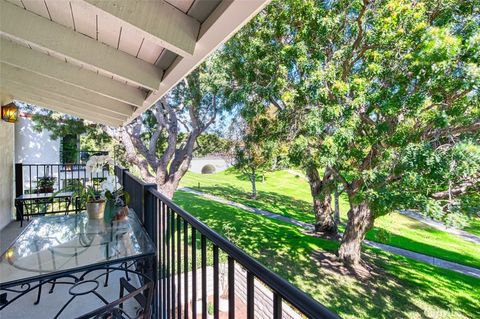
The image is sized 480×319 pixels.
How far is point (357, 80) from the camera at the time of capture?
14.1ft

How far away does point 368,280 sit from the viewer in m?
6.09

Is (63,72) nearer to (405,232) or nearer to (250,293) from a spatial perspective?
(250,293)

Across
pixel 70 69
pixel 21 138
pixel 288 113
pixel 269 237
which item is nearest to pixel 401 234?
pixel 269 237

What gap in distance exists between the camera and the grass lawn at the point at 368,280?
5093 millimetres

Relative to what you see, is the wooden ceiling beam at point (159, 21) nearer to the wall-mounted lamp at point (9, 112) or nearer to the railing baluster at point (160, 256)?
the railing baluster at point (160, 256)

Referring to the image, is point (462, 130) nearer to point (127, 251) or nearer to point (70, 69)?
point (127, 251)

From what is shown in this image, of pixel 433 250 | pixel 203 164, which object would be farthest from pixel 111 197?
pixel 203 164

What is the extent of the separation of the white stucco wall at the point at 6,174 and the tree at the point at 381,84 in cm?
419

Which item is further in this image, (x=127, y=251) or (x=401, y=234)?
(x=401, y=234)

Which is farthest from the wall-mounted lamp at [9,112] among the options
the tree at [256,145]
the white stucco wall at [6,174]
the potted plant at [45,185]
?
the tree at [256,145]

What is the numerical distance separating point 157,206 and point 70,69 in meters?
1.62

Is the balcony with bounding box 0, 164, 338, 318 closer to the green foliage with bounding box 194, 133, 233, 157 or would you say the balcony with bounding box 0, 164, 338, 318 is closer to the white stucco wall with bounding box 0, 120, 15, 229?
the white stucco wall with bounding box 0, 120, 15, 229

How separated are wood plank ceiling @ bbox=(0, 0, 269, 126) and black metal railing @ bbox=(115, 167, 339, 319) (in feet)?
2.99

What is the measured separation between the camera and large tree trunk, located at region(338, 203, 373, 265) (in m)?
6.26
